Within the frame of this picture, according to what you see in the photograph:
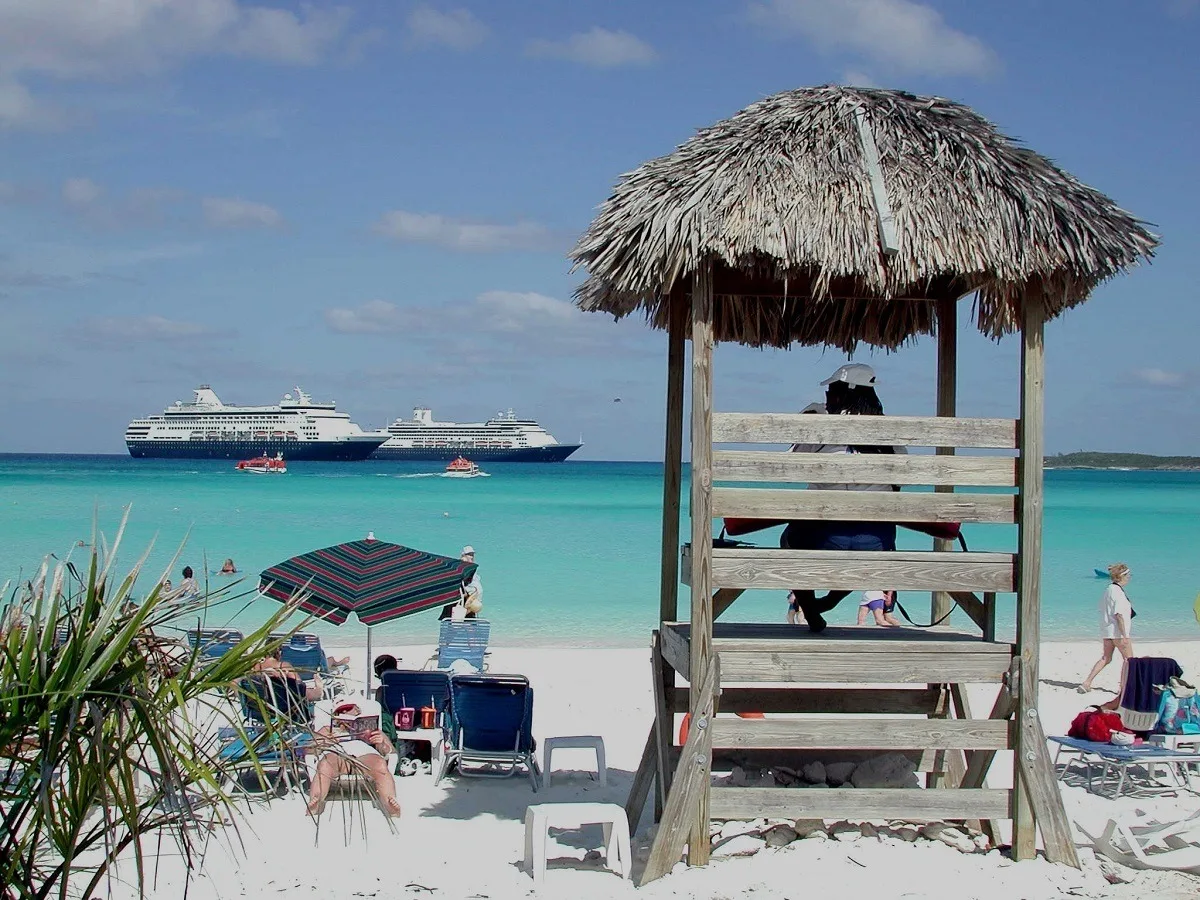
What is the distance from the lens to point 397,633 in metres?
13.4

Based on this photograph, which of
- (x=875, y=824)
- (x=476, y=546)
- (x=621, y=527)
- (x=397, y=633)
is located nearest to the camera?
(x=875, y=824)

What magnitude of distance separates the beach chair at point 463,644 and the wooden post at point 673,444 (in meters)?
3.51

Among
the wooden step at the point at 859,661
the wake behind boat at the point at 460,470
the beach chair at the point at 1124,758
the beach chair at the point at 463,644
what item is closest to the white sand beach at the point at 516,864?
the beach chair at the point at 1124,758

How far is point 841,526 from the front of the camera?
15.9 feet

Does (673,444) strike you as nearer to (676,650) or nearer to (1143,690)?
(676,650)

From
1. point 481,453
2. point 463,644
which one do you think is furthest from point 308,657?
point 481,453

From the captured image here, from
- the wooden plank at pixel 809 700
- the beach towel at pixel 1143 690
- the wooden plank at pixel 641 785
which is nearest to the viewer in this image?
the wooden plank at pixel 641 785

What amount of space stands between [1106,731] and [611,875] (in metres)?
3.07

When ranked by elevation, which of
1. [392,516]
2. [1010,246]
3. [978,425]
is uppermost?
[1010,246]

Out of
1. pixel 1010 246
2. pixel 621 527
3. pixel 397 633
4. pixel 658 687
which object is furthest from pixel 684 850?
pixel 621 527

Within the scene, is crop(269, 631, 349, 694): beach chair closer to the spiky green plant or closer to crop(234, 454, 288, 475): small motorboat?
the spiky green plant

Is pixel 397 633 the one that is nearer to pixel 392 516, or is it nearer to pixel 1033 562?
pixel 1033 562

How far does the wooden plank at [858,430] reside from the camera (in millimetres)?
4527

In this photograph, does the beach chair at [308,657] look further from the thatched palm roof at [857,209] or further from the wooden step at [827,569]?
the thatched palm roof at [857,209]
